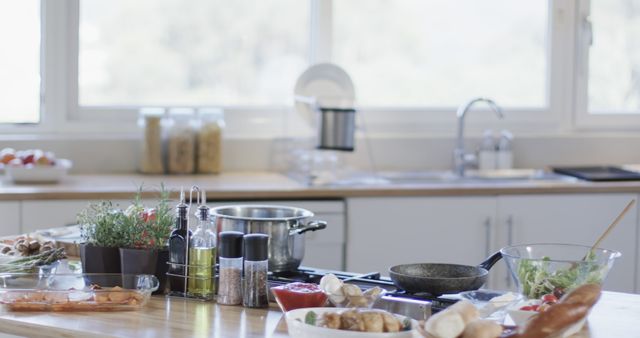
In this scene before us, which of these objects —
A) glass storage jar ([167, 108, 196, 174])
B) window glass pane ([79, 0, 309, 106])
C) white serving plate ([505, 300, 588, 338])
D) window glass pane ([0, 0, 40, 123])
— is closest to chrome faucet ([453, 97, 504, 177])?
window glass pane ([79, 0, 309, 106])

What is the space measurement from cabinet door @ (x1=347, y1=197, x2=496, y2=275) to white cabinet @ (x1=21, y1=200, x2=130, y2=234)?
0.91 metres

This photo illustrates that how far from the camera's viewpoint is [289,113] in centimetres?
484

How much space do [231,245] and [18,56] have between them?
2611 mm

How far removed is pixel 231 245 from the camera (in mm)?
2408

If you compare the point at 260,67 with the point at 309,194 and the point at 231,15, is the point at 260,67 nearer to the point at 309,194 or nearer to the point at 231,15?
the point at 231,15

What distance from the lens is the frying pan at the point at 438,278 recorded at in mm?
2357

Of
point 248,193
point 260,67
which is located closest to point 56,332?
point 248,193

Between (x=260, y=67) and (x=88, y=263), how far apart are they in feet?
8.16

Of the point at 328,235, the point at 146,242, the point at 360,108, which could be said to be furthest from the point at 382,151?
the point at 146,242

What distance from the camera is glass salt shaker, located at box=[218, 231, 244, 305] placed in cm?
241

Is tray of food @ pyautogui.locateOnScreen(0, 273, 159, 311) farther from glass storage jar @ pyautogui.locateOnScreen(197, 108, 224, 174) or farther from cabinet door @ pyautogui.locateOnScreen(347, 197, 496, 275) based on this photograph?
glass storage jar @ pyautogui.locateOnScreen(197, 108, 224, 174)

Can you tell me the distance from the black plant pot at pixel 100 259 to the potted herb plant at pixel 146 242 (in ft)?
0.08

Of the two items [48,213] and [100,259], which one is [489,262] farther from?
[48,213]

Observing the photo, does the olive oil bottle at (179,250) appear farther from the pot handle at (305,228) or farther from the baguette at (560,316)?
the baguette at (560,316)
